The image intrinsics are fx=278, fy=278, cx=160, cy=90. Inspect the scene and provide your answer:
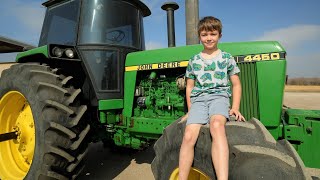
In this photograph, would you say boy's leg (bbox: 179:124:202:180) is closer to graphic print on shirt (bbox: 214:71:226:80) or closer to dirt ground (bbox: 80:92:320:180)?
graphic print on shirt (bbox: 214:71:226:80)

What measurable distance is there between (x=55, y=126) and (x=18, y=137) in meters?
0.98

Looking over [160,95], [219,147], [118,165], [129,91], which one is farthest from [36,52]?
[219,147]

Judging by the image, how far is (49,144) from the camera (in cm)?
273

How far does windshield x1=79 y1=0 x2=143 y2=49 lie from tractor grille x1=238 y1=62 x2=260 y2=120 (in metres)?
1.60

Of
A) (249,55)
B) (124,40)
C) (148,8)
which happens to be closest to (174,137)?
(249,55)

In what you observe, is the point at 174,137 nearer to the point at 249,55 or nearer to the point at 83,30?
the point at 249,55

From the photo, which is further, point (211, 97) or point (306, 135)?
point (306, 135)

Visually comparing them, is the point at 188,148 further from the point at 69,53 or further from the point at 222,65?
the point at 69,53

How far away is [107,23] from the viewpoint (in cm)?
341

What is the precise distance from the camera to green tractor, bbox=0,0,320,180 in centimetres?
235

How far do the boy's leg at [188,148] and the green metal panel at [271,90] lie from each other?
2.83 feet

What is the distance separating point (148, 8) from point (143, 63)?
1.09m

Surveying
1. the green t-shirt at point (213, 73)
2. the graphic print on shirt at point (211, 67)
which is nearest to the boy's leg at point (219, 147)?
the green t-shirt at point (213, 73)

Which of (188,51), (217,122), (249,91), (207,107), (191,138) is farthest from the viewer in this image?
(188,51)
